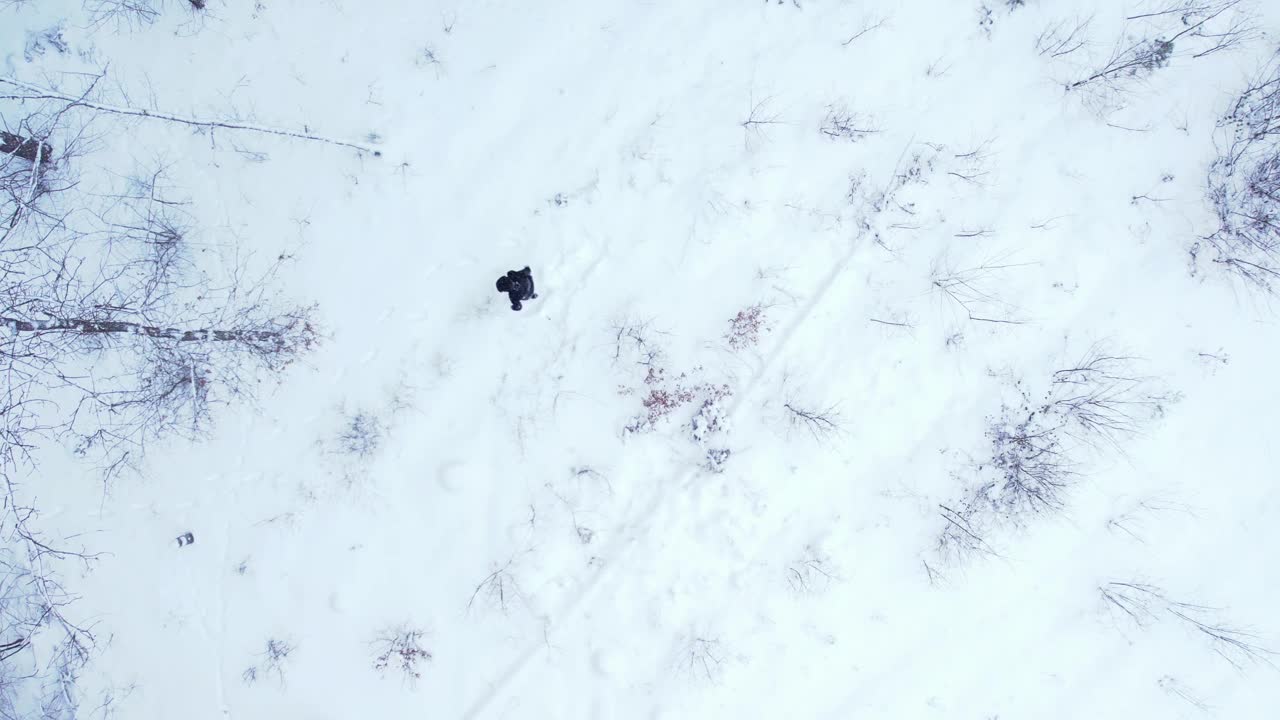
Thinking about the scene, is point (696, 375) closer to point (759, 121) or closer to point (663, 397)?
point (663, 397)

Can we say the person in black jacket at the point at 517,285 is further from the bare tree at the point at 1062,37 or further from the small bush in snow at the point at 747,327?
the bare tree at the point at 1062,37

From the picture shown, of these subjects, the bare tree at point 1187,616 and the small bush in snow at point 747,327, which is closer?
the bare tree at point 1187,616

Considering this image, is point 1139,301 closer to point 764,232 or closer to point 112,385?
point 764,232

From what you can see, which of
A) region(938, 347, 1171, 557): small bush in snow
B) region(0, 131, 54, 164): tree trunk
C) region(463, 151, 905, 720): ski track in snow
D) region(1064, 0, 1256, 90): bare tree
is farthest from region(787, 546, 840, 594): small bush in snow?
region(0, 131, 54, 164): tree trunk

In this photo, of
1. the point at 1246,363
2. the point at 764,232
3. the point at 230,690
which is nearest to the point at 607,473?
the point at 764,232

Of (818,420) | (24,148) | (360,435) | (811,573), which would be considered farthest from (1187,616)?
(24,148)

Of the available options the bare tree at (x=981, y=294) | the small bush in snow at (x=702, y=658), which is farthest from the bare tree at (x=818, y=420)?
the small bush in snow at (x=702, y=658)

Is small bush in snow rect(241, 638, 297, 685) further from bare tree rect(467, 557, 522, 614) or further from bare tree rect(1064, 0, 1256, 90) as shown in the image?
bare tree rect(1064, 0, 1256, 90)
